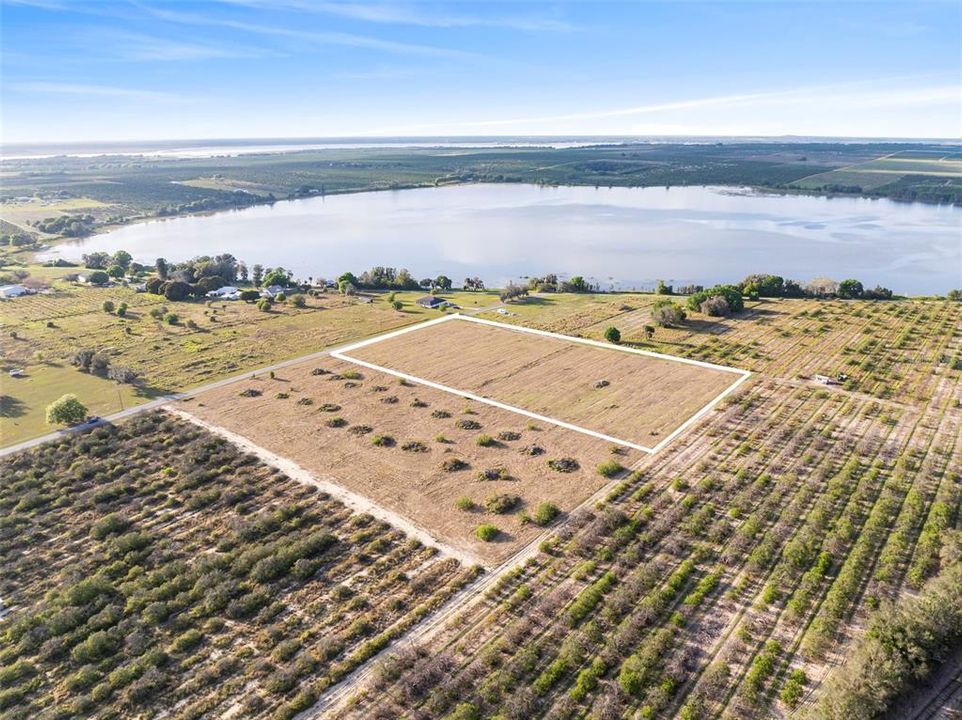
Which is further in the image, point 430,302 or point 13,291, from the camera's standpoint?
point 13,291

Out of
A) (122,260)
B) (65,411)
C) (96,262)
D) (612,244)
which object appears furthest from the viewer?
(612,244)

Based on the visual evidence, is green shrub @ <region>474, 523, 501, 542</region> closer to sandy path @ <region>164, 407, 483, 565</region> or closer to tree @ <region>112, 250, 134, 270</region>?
sandy path @ <region>164, 407, 483, 565</region>

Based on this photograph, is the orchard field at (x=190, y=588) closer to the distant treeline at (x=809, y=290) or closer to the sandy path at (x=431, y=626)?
the sandy path at (x=431, y=626)

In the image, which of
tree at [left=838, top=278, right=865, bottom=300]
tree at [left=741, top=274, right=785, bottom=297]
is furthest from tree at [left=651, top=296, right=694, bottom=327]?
tree at [left=838, top=278, right=865, bottom=300]

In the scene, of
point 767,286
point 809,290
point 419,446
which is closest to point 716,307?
point 767,286

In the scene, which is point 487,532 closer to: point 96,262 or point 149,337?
point 149,337

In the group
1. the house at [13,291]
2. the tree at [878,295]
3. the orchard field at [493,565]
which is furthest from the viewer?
the house at [13,291]

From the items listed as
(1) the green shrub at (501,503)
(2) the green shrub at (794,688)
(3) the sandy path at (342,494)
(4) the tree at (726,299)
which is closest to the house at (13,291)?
(3) the sandy path at (342,494)
